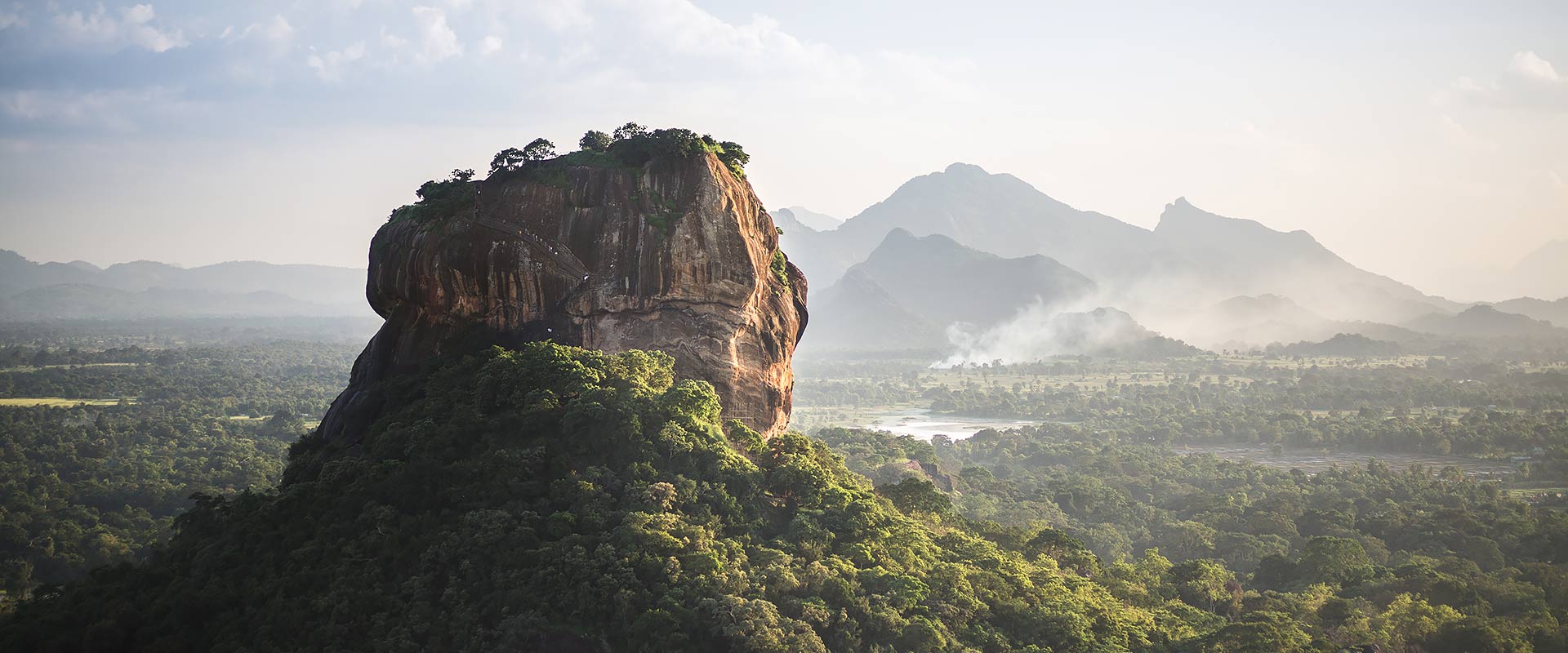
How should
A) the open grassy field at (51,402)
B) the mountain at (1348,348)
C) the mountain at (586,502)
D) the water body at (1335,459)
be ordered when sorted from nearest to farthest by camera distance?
the mountain at (586,502), the water body at (1335,459), the open grassy field at (51,402), the mountain at (1348,348)

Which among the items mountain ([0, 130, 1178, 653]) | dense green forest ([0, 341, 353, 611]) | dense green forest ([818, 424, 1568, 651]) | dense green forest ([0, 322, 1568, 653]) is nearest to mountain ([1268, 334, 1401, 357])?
dense green forest ([818, 424, 1568, 651])

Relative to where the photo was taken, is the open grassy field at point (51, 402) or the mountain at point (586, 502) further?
the open grassy field at point (51, 402)

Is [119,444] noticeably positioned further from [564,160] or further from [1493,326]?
[1493,326]

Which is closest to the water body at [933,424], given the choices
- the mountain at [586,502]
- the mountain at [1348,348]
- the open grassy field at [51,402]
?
the mountain at [586,502]

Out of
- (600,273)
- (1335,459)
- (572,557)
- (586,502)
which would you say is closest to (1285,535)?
(1335,459)

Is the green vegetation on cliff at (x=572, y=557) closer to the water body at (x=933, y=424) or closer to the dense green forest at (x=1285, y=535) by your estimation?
Answer: the dense green forest at (x=1285, y=535)

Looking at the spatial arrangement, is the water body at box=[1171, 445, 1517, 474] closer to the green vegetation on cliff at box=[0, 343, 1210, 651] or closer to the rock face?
the green vegetation on cliff at box=[0, 343, 1210, 651]
